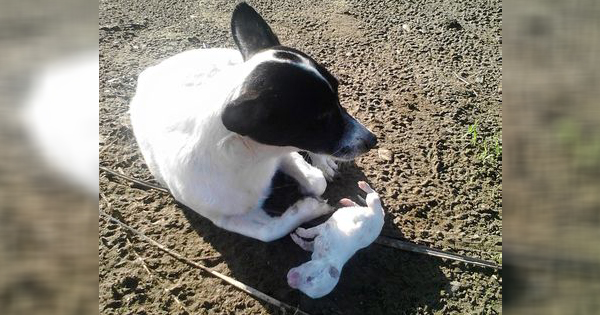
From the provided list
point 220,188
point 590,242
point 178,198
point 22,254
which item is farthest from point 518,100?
point 178,198

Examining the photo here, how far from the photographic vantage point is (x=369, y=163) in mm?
3225

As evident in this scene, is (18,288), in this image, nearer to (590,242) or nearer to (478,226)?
(590,242)

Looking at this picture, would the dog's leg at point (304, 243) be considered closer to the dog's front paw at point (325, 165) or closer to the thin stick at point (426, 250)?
the thin stick at point (426, 250)

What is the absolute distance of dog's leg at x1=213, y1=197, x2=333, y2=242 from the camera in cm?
270

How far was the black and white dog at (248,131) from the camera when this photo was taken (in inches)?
92.7

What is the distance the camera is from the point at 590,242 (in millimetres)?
954

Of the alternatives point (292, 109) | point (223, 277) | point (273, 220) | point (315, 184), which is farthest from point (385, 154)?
point (223, 277)

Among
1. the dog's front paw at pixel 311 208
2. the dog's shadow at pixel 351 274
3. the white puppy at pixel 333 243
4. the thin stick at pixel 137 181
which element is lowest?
the thin stick at pixel 137 181

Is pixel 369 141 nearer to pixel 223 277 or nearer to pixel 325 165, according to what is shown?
pixel 325 165

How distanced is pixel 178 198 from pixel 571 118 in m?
2.33

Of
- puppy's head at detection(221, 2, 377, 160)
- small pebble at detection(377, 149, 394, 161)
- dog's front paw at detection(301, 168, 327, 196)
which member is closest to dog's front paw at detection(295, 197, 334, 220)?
dog's front paw at detection(301, 168, 327, 196)

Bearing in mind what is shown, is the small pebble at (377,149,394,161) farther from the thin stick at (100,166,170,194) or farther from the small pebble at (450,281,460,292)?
the thin stick at (100,166,170,194)

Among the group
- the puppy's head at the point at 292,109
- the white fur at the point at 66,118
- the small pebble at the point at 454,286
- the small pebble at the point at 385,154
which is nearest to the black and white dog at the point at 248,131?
the puppy's head at the point at 292,109

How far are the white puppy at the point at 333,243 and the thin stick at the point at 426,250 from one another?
0.66ft
